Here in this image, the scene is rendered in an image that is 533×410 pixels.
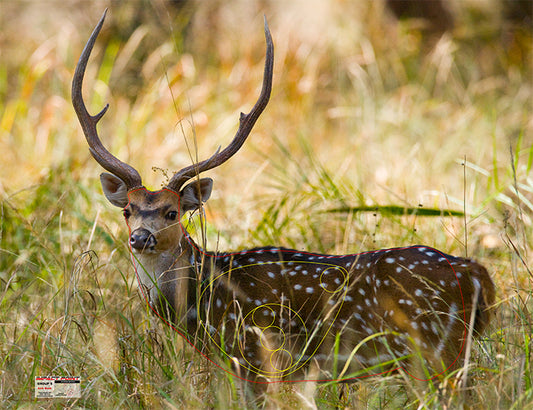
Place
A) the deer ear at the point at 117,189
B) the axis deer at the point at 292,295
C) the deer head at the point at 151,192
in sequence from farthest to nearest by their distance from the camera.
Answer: the deer ear at the point at 117,189 → the deer head at the point at 151,192 → the axis deer at the point at 292,295

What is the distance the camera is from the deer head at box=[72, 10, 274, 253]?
345 cm

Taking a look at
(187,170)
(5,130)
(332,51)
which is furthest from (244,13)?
(187,170)

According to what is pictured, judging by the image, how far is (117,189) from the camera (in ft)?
12.3

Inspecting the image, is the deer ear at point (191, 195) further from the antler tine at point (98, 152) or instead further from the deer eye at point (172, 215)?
the antler tine at point (98, 152)

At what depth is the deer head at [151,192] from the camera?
11.3ft

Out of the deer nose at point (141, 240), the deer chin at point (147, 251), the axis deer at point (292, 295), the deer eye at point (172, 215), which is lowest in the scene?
the axis deer at point (292, 295)

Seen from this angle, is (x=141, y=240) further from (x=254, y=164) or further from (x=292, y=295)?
(x=254, y=164)

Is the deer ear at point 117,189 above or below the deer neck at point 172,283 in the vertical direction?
above

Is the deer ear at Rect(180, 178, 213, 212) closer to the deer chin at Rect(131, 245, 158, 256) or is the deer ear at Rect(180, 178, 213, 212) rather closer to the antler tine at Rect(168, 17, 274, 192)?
the antler tine at Rect(168, 17, 274, 192)

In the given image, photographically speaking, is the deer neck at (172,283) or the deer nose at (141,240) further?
the deer neck at (172,283)

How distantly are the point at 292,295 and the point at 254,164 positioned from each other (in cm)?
338

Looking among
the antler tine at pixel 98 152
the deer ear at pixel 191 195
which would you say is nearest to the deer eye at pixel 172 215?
the deer ear at pixel 191 195

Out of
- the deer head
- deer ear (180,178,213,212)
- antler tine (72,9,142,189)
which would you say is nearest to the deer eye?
the deer head

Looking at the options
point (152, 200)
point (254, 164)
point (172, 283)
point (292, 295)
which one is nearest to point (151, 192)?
point (152, 200)
